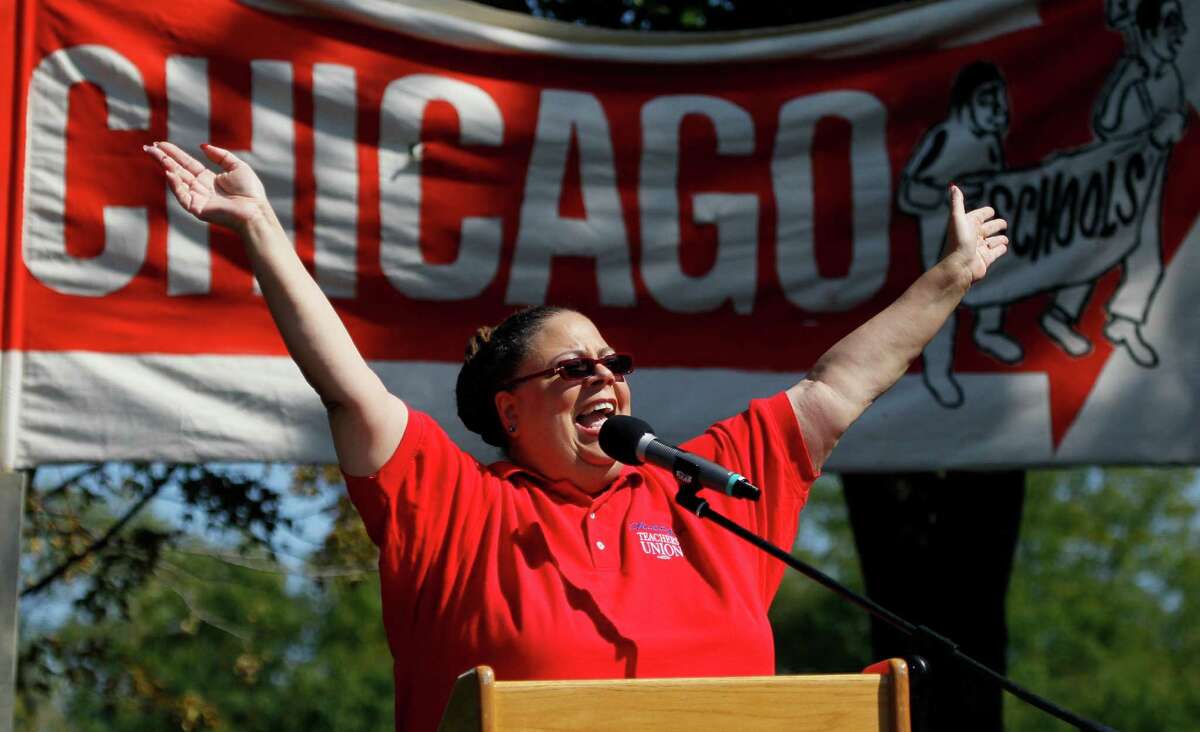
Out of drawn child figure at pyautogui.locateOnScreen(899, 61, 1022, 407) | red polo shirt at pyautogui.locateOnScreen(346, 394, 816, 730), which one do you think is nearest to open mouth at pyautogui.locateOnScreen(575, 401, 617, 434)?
red polo shirt at pyautogui.locateOnScreen(346, 394, 816, 730)

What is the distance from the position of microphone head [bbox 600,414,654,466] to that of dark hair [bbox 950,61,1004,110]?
2.45 meters

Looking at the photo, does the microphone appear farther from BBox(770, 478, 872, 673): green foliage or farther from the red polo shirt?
BBox(770, 478, 872, 673): green foliage

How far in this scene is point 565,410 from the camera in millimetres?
3271

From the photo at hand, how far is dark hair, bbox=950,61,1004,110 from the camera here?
4941mm

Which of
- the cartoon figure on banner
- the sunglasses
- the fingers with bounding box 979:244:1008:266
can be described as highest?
the cartoon figure on banner

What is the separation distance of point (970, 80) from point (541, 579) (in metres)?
2.67

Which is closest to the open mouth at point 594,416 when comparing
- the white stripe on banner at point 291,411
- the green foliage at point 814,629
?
the white stripe on banner at point 291,411

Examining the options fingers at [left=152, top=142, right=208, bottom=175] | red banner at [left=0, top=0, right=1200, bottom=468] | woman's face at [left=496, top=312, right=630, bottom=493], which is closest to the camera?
fingers at [left=152, top=142, right=208, bottom=175]

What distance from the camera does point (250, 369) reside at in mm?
4324

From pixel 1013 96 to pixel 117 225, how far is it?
2.69 meters

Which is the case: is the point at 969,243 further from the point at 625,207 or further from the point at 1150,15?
the point at 1150,15

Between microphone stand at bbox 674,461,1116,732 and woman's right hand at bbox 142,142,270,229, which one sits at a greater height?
woman's right hand at bbox 142,142,270,229

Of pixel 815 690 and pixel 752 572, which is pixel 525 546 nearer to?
pixel 752 572

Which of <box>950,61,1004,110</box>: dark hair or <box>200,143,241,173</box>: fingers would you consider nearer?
<box>200,143,241,173</box>: fingers
